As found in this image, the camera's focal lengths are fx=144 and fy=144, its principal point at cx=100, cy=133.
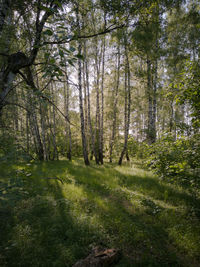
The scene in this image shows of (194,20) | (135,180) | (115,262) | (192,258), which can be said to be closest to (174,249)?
(192,258)

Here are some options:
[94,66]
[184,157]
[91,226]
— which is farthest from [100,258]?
[94,66]

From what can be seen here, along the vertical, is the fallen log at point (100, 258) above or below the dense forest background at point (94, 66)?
below

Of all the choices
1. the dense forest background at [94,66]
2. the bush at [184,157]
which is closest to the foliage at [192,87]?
the dense forest background at [94,66]

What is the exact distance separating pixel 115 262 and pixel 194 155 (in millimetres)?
2837

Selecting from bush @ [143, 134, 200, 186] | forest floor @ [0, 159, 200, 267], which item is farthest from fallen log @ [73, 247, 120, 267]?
bush @ [143, 134, 200, 186]

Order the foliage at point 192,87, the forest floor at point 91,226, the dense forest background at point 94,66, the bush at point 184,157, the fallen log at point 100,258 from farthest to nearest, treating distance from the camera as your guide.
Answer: the foliage at point 192,87
the bush at point 184,157
the forest floor at point 91,226
the fallen log at point 100,258
the dense forest background at point 94,66

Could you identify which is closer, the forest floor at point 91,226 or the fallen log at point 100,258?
the fallen log at point 100,258

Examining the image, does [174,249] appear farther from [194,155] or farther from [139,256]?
[194,155]

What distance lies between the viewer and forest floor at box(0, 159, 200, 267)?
2.98 m

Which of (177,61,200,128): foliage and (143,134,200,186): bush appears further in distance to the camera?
(177,61,200,128): foliage

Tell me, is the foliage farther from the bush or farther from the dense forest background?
the bush

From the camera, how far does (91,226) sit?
3.79m

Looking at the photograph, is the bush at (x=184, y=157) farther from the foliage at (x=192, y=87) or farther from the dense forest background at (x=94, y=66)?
the foliage at (x=192, y=87)

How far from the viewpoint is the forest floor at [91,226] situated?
9.78 feet
